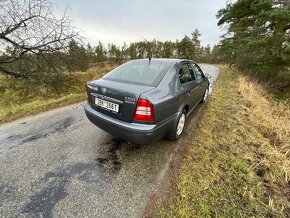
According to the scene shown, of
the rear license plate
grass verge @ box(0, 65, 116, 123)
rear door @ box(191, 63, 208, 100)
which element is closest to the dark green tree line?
rear door @ box(191, 63, 208, 100)

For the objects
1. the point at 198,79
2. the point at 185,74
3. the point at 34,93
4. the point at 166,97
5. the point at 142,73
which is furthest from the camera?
the point at 34,93

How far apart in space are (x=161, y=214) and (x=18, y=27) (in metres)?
10.4

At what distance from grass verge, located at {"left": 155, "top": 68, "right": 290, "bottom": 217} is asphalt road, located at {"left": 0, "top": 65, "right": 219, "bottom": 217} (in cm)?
46

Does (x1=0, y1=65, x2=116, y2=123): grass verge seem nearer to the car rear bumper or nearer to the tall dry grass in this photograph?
the car rear bumper

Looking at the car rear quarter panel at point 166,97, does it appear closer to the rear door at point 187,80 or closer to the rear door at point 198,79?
the rear door at point 187,80

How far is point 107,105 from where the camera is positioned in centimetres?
269

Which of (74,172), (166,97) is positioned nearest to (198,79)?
(166,97)

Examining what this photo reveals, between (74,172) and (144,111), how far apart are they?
139 cm

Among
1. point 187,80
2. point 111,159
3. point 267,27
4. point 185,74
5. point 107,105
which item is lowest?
point 111,159

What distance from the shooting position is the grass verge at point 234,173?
1938 millimetres

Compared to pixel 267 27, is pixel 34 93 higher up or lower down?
lower down

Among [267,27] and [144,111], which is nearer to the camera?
[144,111]

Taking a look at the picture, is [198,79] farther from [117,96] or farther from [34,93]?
[34,93]

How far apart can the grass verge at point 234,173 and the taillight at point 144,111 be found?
3.20ft
